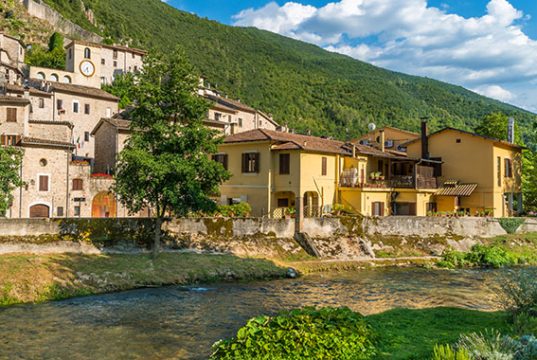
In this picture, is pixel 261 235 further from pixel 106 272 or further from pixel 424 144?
pixel 424 144

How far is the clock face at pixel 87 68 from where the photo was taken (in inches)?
3095

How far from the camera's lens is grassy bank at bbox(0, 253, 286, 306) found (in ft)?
67.7

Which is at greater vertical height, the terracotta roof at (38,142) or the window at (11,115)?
the window at (11,115)

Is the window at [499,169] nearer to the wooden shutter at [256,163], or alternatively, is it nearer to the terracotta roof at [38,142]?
the wooden shutter at [256,163]

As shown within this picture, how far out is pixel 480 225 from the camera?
121 feet

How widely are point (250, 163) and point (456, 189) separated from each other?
20785 mm

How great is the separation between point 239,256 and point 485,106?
14383 cm

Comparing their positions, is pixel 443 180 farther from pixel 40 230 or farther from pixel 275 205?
pixel 40 230

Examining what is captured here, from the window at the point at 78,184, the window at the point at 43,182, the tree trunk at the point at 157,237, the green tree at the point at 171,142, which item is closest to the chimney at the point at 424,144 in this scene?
the green tree at the point at 171,142

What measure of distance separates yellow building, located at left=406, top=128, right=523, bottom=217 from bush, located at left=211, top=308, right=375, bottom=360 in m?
34.8

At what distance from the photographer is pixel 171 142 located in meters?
25.7

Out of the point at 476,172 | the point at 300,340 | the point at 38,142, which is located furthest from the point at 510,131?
the point at 38,142

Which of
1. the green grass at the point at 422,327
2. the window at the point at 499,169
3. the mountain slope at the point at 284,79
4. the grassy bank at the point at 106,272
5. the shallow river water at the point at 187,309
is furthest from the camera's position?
the mountain slope at the point at 284,79

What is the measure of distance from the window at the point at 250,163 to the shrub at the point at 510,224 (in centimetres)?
2166
